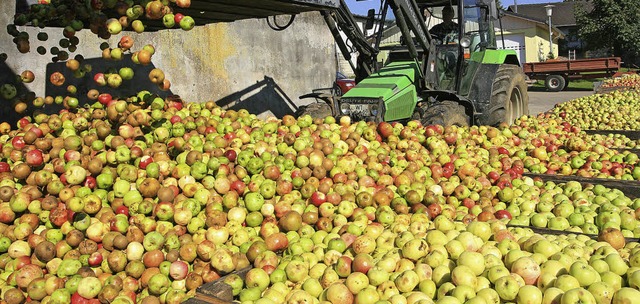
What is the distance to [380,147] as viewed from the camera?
5.35 m

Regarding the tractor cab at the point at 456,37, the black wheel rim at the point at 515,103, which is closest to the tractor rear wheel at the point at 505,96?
the black wheel rim at the point at 515,103

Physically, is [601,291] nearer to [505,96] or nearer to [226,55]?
[505,96]

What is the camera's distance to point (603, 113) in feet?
33.4

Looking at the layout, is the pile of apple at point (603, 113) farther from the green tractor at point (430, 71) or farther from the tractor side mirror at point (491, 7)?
the tractor side mirror at point (491, 7)

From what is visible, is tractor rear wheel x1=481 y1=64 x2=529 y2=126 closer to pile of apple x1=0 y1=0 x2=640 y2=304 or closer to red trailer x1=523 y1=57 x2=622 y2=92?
pile of apple x1=0 y1=0 x2=640 y2=304

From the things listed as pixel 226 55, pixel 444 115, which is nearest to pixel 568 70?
pixel 226 55

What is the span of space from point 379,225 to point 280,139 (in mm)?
1749

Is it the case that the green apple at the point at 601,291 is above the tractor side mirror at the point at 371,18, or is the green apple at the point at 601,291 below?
below

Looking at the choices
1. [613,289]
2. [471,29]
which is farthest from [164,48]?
[613,289]

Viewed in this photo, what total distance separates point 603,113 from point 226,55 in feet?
26.4

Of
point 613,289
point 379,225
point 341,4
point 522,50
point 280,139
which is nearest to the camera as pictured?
point 613,289

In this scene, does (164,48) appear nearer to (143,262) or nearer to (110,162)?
(110,162)

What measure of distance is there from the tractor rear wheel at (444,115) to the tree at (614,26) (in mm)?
31279

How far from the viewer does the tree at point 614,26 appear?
32.2 metres
